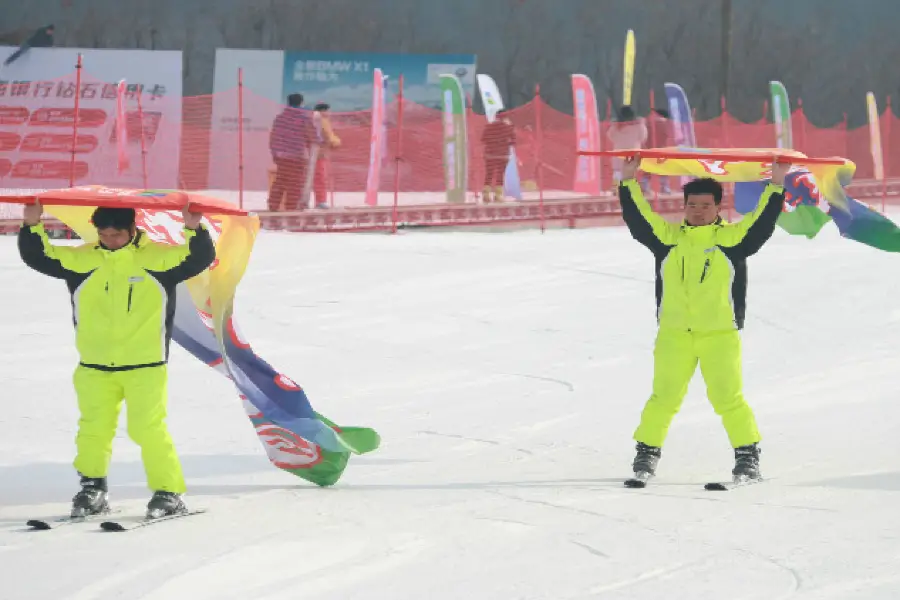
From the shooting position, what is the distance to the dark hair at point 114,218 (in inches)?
272

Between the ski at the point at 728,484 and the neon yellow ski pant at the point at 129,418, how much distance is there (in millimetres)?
2506

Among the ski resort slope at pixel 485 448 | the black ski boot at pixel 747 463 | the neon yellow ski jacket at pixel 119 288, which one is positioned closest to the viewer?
the ski resort slope at pixel 485 448

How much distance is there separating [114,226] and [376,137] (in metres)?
12.7

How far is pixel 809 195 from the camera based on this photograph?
950 cm

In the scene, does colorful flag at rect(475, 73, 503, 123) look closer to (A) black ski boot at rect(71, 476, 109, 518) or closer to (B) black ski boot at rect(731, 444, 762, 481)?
(B) black ski boot at rect(731, 444, 762, 481)

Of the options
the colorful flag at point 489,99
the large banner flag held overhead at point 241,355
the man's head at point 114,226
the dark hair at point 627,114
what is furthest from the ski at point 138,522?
the dark hair at point 627,114

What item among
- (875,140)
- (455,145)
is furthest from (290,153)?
(875,140)

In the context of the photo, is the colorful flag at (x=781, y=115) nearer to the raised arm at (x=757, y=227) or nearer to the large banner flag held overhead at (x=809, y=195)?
the large banner flag held overhead at (x=809, y=195)

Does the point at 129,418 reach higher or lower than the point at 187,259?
lower

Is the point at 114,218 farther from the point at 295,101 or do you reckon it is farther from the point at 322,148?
the point at 295,101

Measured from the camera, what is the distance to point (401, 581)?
19.6 ft

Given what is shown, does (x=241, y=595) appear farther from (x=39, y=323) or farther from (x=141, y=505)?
(x=39, y=323)

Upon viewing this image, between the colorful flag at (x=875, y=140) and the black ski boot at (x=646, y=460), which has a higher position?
the colorful flag at (x=875, y=140)

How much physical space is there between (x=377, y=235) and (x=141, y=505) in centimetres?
1104
